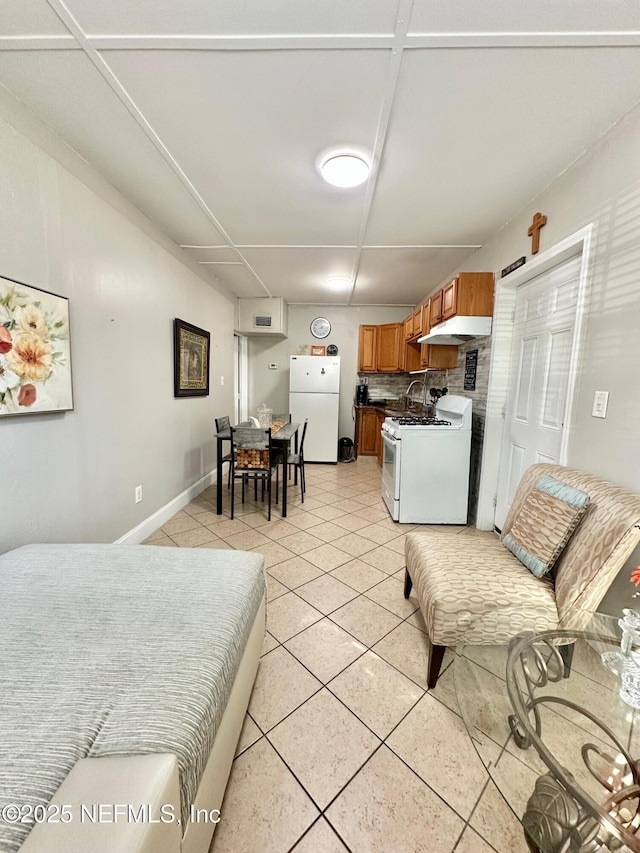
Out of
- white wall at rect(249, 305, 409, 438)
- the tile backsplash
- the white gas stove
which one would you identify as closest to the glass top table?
the white gas stove

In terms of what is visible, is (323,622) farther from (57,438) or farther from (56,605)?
(57,438)

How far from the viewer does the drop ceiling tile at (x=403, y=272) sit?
3.06m

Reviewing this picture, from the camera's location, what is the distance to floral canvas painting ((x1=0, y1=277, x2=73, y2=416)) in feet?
4.66

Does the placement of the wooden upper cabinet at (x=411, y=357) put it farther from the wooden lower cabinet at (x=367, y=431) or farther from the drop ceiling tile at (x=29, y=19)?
the drop ceiling tile at (x=29, y=19)

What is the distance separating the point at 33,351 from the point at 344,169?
192cm

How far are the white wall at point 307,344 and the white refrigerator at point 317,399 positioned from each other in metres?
0.72

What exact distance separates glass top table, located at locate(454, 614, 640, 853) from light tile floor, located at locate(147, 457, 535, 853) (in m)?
0.05

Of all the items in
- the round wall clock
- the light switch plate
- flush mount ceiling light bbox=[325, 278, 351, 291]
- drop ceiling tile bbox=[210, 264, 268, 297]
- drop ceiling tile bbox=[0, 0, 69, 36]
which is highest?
flush mount ceiling light bbox=[325, 278, 351, 291]

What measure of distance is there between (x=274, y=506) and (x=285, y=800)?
2.41 m

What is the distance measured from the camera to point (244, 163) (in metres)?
1.84

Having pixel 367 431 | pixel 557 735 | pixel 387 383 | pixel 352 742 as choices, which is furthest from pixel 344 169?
pixel 367 431

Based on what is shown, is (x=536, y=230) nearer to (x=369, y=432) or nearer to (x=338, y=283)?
(x=338, y=283)

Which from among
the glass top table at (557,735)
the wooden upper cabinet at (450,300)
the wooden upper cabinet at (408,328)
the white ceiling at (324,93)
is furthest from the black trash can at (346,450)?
the glass top table at (557,735)

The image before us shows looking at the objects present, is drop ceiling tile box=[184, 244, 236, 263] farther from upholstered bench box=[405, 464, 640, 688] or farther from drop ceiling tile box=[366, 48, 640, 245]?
upholstered bench box=[405, 464, 640, 688]
